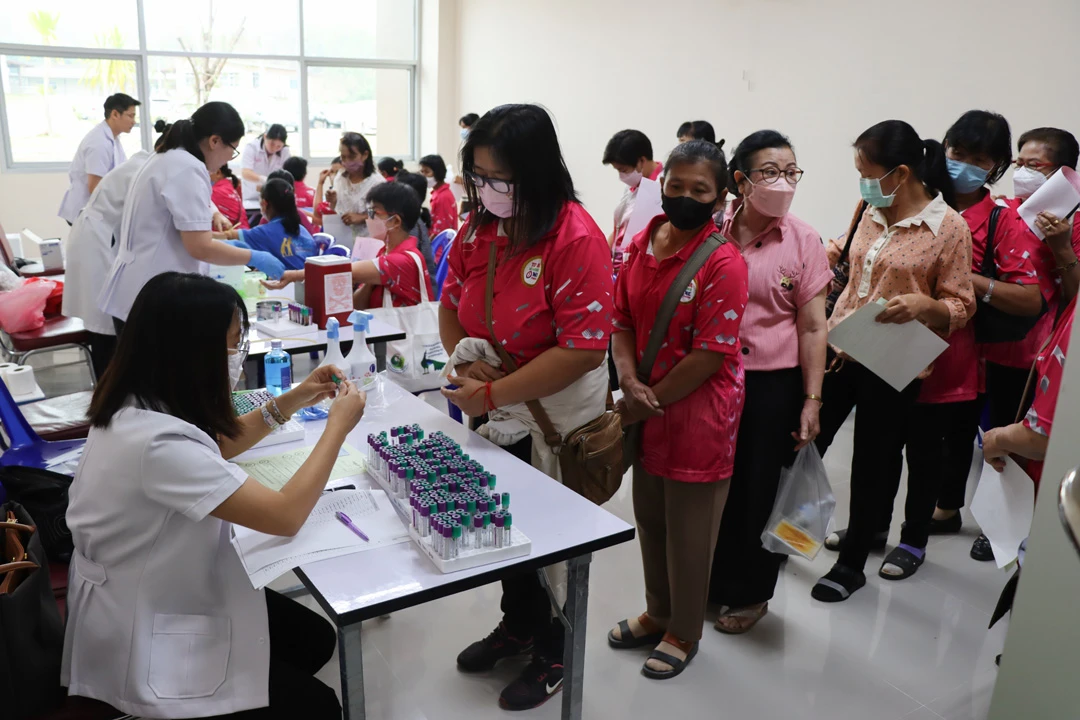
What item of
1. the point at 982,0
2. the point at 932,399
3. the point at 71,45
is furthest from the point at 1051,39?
the point at 71,45

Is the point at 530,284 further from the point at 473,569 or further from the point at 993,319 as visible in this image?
the point at 993,319

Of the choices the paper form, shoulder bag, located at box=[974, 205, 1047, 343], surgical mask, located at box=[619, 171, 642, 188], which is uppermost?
surgical mask, located at box=[619, 171, 642, 188]

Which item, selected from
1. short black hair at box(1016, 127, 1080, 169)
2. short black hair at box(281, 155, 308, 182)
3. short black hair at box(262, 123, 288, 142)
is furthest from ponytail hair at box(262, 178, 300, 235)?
short black hair at box(262, 123, 288, 142)

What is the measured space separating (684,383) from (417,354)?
52.4 inches

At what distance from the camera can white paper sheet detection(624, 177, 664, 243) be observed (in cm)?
387

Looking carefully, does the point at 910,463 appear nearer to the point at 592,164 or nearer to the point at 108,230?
the point at 108,230

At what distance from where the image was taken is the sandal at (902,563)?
2.77 m

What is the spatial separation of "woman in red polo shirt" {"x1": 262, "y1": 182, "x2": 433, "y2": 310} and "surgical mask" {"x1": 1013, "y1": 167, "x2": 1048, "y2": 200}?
228 cm

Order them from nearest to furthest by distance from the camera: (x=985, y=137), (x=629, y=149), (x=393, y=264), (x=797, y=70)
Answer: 1. (x=985, y=137)
2. (x=393, y=264)
3. (x=629, y=149)
4. (x=797, y=70)

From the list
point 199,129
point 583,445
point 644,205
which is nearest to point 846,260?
point 583,445

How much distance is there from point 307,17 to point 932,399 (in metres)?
8.38

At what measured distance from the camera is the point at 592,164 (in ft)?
24.2

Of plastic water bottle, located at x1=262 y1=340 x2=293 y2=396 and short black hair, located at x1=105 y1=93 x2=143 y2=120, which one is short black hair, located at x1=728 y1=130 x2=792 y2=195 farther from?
short black hair, located at x1=105 y1=93 x2=143 y2=120

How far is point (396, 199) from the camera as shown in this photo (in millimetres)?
3367
